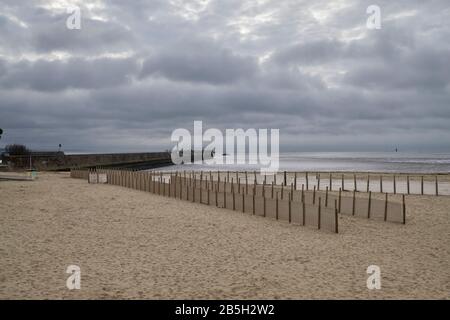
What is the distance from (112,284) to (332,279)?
443cm

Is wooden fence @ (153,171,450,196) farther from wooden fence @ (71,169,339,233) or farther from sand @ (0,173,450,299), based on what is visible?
sand @ (0,173,450,299)

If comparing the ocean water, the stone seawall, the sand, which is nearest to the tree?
the stone seawall

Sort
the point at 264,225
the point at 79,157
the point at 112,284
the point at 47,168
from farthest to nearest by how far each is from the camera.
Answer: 1. the point at 79,157
2. the point at 47,168
3. the point at 264,225
4. the point at 112,284

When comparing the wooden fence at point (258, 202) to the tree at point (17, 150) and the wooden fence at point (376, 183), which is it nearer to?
the wooden fence at point (376, 183)

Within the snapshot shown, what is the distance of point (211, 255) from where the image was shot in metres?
9.70

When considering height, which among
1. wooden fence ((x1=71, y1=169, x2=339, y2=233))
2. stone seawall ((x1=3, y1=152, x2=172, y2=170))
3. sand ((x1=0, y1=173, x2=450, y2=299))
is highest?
stone seawall ((x1=3, y1=152, x2=172, y2=170))

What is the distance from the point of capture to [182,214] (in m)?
15.9

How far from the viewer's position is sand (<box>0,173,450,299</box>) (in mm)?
7211

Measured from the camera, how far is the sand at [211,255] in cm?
721

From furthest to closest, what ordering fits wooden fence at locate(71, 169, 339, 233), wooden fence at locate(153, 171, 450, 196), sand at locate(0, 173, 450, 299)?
wooden fence at locate(153, 171, 450, 196), wooden fence at locate(71, 169, 339, 233), sand at locate(0, 173, 450, 299)

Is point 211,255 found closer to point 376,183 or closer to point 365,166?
point 376,183

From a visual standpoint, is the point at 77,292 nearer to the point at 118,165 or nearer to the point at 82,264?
the point at 82,264
